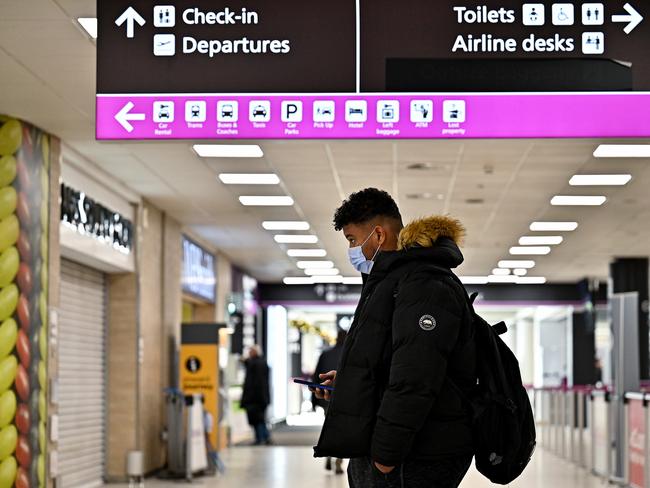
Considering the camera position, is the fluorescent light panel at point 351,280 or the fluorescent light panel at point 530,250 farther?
the fluorescent light panel at point 351,280

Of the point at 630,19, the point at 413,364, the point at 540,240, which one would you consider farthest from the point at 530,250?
the point at 413,364

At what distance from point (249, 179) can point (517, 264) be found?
10.9 metres

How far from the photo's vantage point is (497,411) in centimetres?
335

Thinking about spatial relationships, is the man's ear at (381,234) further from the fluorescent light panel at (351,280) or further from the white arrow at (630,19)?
the fluorescent light panel at (351,280)

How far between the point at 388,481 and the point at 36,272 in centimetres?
688

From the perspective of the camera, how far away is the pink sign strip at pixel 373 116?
18.3ft

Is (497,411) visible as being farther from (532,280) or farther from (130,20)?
(532,280)

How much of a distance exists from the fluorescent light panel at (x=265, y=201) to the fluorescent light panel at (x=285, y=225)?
173 cm

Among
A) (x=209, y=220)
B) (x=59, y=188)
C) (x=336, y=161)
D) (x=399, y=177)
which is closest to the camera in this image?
(x=59, y=188)

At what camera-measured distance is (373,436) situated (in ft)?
10.7

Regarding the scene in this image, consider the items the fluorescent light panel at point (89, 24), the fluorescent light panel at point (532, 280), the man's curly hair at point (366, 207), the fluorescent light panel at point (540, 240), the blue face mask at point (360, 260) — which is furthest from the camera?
the fluorescent light panel at point (532, 280)

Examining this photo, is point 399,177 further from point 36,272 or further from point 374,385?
point 374,385

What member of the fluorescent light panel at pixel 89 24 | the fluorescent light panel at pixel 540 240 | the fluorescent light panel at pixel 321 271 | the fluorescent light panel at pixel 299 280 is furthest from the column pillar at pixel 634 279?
the fluorescent light panel at pixel 89 24

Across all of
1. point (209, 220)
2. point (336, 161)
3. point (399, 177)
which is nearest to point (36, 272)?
point (336, 161)
